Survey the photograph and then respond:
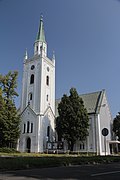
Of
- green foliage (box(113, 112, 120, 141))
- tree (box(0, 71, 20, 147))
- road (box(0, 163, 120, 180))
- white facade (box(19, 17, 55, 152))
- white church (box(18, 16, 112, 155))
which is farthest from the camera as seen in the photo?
green foliage (box(113, 112, 120, 141))

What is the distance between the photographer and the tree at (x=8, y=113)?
3600 cm

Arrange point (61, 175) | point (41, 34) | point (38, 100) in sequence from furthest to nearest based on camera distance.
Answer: point (41, 34) < point (38, 100) < point (61, 175)

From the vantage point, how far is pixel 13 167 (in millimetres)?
12930

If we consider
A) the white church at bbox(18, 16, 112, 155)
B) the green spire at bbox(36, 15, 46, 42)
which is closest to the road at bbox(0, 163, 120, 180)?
the white church at bbox(18, 16, 112, 155)

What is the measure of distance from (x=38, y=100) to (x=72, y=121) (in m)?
10.2

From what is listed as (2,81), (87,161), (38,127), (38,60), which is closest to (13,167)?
(87,161)

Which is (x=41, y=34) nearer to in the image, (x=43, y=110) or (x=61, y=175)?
(x=43, y=110)

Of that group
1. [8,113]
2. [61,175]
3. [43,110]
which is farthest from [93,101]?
[61,175]

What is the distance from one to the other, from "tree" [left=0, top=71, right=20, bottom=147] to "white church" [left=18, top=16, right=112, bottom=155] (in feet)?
21.5

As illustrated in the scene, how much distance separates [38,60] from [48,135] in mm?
17689

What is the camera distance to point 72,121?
3928 centimetres

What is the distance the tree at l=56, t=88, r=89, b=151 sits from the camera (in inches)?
1533

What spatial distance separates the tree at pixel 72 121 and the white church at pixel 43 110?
11.3ft

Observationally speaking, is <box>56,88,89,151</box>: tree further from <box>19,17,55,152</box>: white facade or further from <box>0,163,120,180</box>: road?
<box>0,163,120,180</box>: road
